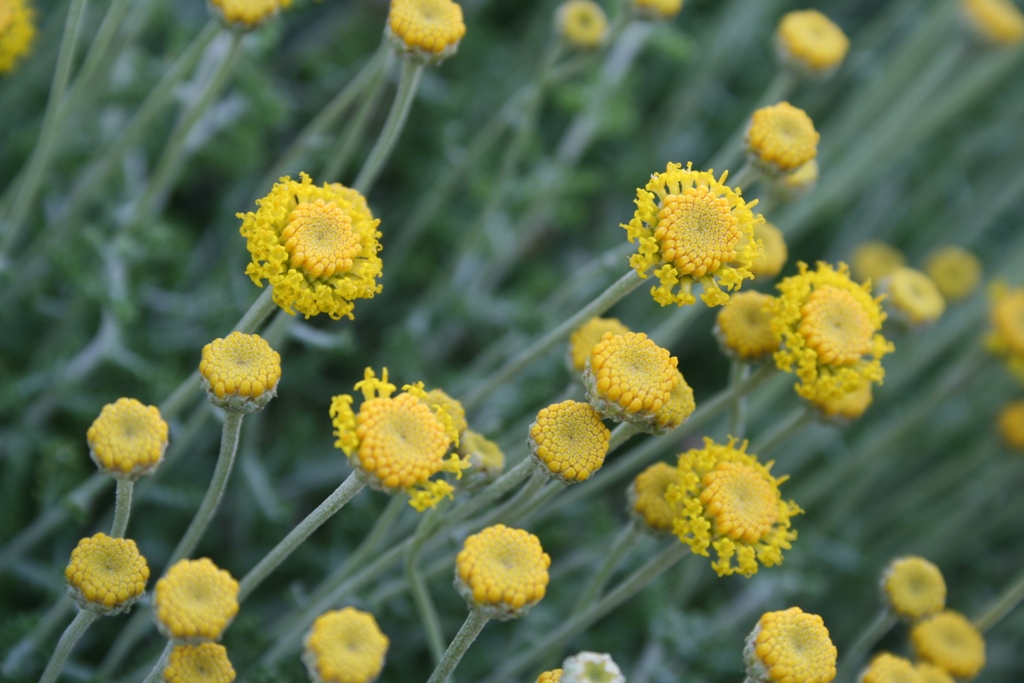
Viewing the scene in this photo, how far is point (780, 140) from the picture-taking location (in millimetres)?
1836

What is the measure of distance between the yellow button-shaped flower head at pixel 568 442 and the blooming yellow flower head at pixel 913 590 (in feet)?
2.51

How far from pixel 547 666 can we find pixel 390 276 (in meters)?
1.16

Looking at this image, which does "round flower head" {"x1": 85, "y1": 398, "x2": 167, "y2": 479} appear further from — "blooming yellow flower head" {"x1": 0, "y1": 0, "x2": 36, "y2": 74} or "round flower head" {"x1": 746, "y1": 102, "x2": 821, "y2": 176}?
"round flower head" {"x1": 746, "y1": 102, "x2": 821, "y2": 176}

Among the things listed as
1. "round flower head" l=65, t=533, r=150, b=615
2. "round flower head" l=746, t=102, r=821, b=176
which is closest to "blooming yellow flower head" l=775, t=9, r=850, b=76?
"round flower head" l=746, t=102, r=821, b=176

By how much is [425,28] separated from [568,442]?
0.77m

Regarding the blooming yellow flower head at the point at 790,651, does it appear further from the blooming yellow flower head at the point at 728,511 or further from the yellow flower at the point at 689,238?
the yellow flower at the point at 689,238

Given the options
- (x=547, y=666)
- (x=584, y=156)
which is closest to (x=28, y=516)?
(x=547, y=666)

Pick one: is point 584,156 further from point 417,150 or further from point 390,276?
point 390,276

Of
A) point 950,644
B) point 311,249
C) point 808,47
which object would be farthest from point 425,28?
point 950,644

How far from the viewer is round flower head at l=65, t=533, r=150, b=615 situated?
143cm

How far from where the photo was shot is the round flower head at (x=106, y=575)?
4.70 feet

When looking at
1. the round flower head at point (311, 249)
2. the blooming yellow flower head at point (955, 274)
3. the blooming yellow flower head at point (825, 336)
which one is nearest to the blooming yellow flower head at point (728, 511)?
the blooming yellow flower head at point (825, 336)

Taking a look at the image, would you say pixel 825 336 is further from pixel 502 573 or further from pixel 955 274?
pixel 955 274

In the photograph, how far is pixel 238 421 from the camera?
1513 mm
